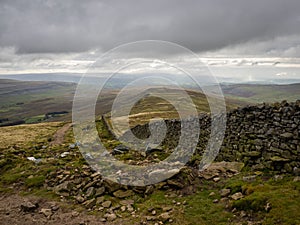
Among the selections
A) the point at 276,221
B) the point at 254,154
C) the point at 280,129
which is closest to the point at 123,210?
the point at 276,221

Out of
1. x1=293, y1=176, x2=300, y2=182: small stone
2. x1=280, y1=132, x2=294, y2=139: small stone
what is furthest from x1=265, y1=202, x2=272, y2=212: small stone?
x1=280, y1=132, x2=294, y2=139: small stone

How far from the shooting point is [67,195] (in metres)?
15.1

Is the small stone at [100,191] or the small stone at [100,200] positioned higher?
the small stone at [100,191]

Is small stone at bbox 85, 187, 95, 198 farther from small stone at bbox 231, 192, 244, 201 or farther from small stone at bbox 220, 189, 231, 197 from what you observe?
small stone at bbox 231, 192, 244, 201

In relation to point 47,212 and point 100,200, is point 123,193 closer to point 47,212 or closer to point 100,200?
point 100,200

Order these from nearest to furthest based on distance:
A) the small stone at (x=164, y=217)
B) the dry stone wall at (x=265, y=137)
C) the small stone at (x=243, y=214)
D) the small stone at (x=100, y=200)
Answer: the small stone at (x=243, y=214), the small stone at (x=164, y=217), the dry stone wall at (x=265, y=137), the small stone at (x=100, y=200)

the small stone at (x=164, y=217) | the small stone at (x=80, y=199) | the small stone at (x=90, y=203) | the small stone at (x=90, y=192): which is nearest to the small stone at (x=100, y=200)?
the small stone at (x=90, y=203)

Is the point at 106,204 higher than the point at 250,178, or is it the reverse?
the point at 250,178

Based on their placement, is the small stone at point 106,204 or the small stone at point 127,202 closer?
the small stone at point 106,204

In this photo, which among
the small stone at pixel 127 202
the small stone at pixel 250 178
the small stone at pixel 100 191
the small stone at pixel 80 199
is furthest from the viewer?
the small stone at pixel 100 191

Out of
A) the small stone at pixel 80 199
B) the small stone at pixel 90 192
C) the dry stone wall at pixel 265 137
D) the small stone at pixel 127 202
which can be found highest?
the dry stone wall at pixel 265 137

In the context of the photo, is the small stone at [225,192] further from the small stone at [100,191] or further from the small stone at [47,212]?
the small stone at [47,212]

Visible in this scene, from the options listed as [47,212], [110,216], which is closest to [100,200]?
[110,216]

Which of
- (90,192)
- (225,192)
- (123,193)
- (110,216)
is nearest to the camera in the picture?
(110,216)
